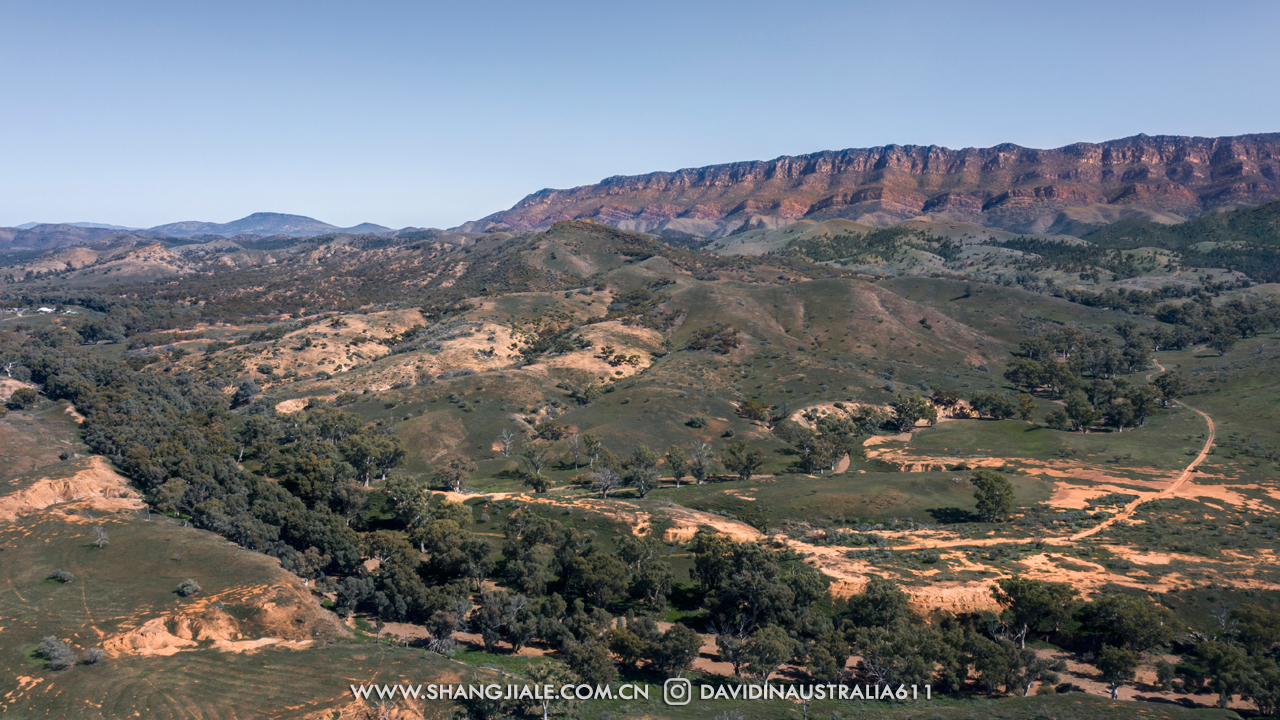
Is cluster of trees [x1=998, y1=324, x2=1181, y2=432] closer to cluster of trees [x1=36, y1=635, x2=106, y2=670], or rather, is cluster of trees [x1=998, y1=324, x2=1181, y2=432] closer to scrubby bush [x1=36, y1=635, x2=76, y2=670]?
cluster of trees [x1=36, y1=635, x2=106, y2=670]

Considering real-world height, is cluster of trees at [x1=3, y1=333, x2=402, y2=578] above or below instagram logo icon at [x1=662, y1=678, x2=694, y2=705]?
above

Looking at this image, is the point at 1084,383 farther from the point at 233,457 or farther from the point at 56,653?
the point at 56,653

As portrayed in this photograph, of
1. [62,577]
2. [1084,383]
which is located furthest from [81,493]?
[1084,383]

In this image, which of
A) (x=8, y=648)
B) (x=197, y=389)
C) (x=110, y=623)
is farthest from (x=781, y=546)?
(x=197, y=389)

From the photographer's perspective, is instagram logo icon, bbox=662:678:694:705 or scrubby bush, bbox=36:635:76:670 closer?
scrubby bush, bbox=36:635:76:670

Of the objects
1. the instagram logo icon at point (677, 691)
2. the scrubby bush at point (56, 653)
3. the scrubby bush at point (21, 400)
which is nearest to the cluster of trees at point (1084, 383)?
the instagram logo icon at point (677, 691)

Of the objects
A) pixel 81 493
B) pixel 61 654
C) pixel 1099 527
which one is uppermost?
pixel 81 493

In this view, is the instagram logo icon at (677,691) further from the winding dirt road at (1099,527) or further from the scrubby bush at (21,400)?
the scrubby bush at (21,400)

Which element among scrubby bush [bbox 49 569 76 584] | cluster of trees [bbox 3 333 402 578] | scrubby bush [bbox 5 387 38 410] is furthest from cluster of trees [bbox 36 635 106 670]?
scrubby bush [bbox 5 387 38 410]

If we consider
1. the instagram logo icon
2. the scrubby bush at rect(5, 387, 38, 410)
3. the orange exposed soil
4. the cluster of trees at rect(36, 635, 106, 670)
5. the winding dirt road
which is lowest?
the instagram logo icon

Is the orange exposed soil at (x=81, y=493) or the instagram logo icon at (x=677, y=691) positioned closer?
the instagram logo icon at (x=677, y=691)

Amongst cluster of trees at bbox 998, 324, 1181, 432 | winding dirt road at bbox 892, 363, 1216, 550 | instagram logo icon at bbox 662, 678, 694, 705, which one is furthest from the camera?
cluster of trees at bbox 998, 324, 1181, 432
